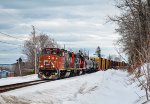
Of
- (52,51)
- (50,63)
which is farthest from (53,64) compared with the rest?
(52,51)

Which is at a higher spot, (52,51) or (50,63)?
(52,51)

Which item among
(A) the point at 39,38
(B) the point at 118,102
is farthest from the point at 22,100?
(A) the point at 39,38

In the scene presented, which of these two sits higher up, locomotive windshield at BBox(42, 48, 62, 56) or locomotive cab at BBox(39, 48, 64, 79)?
locomotive windshield at BBox(42, 48, 62, 56)

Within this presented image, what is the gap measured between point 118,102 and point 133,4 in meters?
22.9

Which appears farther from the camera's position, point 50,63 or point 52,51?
point 52,51

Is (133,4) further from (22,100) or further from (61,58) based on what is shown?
(22,100)

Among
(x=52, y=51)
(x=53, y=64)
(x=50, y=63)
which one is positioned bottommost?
(x=53, y=64)

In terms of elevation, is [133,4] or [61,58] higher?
[133,4]

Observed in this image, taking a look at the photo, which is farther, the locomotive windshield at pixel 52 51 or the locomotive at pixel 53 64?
the locomotive windshield at pixel 52 51

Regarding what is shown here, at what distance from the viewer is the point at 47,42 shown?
5172 inches

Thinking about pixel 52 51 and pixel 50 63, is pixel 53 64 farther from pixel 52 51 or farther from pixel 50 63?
pixel 52 51

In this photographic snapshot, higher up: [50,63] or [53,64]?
[50,63]

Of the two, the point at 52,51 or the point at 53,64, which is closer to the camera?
the point at 53,64

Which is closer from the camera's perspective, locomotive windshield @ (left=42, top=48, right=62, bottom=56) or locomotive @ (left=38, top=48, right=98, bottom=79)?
locomotive @ (left=38, top=48, right=98, bottom=79)
